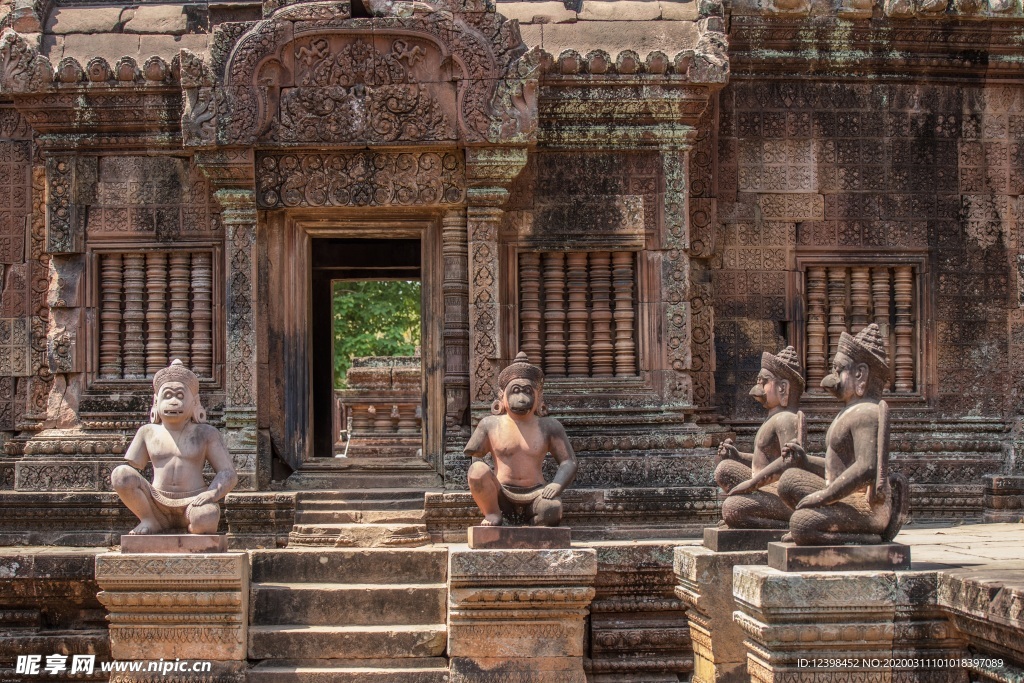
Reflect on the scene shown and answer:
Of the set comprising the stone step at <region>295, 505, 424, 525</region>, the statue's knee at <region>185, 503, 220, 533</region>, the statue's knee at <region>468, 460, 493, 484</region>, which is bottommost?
the stone step at <region>295, 505, 424, 525</region>

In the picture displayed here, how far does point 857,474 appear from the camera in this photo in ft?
19.8

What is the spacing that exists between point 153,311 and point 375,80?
2427 mm

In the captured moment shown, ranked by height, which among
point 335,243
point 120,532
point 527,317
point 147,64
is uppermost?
point 147,64

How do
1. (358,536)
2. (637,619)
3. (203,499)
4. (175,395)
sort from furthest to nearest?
(358,536) → (637,619) → (175,395) → (203,499)

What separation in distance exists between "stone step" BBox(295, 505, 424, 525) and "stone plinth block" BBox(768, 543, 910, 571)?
3.45 metres

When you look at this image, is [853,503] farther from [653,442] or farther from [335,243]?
[335,243]

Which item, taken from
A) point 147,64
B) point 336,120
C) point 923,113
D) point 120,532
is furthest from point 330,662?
point 923,113

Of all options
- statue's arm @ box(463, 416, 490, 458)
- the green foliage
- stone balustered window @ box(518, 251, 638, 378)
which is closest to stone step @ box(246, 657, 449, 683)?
statue's arm @ box(463, 416, 490, 458)

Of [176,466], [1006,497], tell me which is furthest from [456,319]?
[1006,497]

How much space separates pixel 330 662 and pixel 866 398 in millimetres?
3483

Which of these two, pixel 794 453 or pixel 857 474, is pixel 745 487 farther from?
pixel 857 474

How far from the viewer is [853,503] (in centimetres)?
612

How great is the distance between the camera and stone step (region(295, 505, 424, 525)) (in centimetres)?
889

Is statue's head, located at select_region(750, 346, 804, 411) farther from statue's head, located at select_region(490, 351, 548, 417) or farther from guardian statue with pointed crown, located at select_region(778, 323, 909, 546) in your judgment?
statue's head, located at select_region(490, 351, 548, 417)
